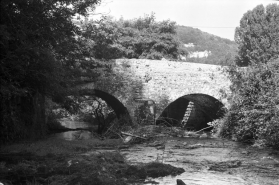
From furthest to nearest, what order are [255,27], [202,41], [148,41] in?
[202,41]
[255,27]
[148,41]

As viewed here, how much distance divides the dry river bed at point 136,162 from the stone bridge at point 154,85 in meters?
2.69

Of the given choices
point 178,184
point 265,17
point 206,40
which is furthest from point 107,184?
point 206,40

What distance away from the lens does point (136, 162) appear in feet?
28.5

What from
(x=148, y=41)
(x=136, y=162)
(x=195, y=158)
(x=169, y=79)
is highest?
(x=148, y=41)

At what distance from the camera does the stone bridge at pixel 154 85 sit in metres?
15.7

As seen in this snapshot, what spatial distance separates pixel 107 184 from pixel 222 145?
313 inches

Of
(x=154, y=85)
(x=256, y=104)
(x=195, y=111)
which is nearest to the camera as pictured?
(x=256, y=104)

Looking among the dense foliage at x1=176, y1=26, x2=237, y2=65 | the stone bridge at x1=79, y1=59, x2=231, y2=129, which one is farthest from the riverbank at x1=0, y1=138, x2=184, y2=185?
the dense foliage at x1=176, y1=26, x2=237, y2=65

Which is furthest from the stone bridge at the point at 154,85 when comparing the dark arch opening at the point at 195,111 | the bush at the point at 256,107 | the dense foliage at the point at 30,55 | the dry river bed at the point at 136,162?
the dense foliage at the point at 30,55

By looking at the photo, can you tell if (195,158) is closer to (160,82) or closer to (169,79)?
(160,82)

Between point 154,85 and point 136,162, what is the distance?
787 centimetres

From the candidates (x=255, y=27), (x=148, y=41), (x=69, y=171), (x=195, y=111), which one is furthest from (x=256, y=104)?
(x=255, y=27)

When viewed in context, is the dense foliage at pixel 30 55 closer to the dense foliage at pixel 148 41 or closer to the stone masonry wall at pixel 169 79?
the stone masonry wall at pixel 169 79

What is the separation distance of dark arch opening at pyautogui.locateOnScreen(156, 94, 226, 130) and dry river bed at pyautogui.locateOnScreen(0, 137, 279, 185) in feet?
14.6
